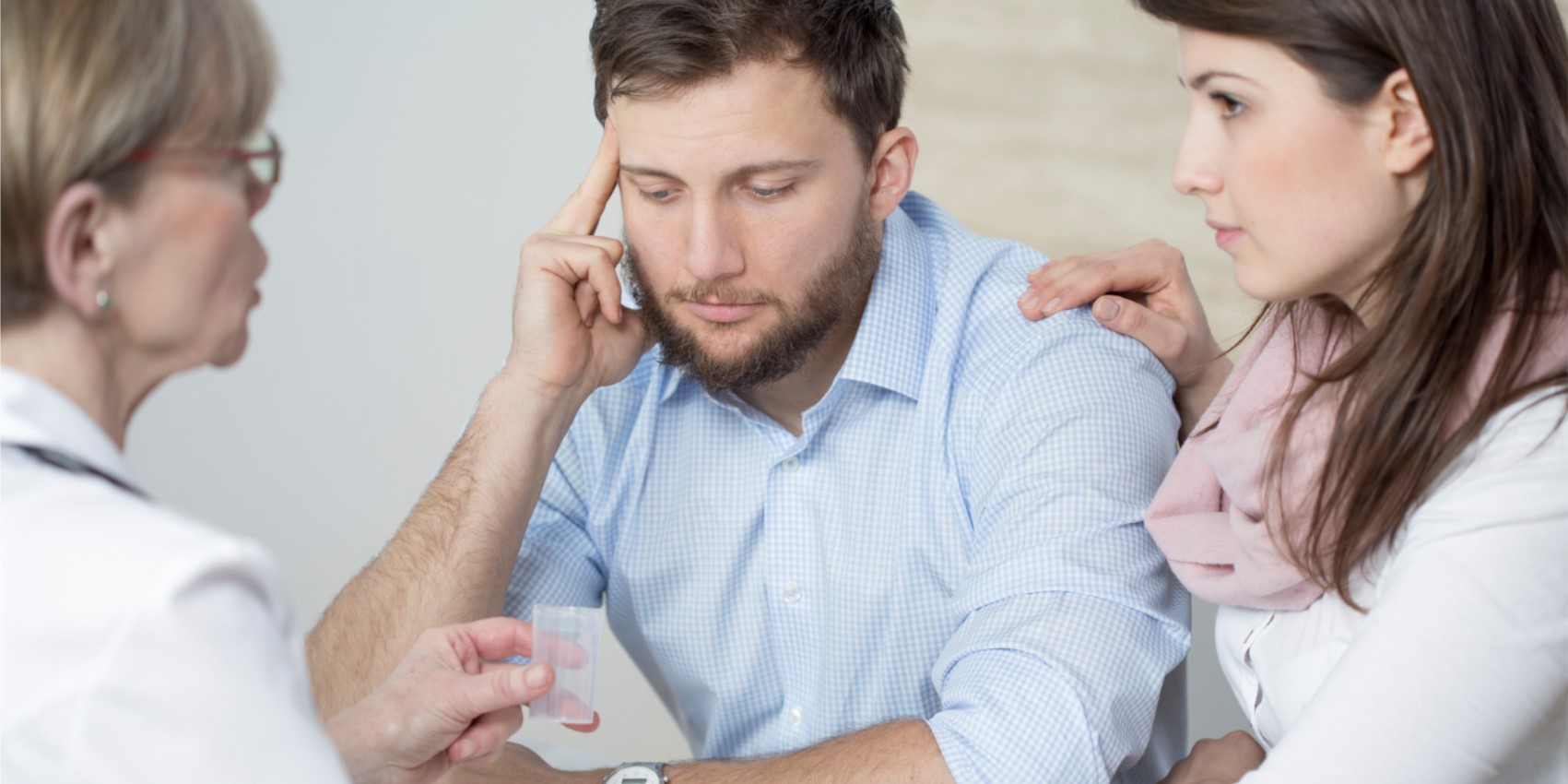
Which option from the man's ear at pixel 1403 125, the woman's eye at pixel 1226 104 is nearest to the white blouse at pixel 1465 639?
the man's ear at pixel 1403 125

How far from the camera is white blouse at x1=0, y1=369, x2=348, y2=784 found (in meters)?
0.85

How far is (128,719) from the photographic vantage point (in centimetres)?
85

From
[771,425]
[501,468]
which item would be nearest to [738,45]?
[771,425]

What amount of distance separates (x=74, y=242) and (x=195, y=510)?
110 inches

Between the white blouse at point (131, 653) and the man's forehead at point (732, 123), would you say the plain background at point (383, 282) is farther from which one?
the white blouse at point (131, 653)

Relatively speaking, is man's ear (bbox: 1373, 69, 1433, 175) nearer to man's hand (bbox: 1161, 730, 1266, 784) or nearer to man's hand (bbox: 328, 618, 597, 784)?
man's hand (bbox: 1161, 730, 1266, 784)

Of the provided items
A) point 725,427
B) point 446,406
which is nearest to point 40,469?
point 725,427

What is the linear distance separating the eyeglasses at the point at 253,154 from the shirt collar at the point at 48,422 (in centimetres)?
16

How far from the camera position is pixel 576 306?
2096 millimetres

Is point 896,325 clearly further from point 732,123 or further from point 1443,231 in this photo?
point 1443,231

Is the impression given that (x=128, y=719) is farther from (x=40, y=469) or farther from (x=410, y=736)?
(x=410, y=736)

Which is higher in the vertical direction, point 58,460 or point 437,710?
point 58,460

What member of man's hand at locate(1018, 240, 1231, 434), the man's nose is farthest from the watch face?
man's hand at locate(1018, 240, 1231, 434)

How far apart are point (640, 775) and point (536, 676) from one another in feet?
1.24
